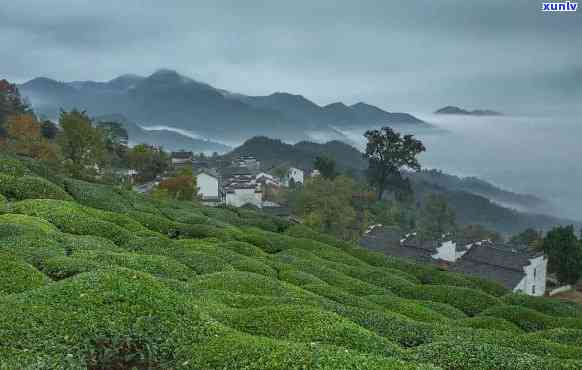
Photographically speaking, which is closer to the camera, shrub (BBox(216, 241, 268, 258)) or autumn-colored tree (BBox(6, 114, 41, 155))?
shrub (BBox(216, 241, 268, 258))

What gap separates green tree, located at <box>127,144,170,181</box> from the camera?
78.6 metres

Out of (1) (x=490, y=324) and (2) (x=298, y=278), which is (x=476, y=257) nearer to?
(1) (x=490, y=324)

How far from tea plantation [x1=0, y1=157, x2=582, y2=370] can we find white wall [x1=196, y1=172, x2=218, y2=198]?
47272mm

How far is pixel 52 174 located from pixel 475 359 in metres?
31.2

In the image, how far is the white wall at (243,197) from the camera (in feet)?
261

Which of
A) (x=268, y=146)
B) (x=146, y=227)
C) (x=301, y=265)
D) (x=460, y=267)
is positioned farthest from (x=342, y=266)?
(x=268, y=146)

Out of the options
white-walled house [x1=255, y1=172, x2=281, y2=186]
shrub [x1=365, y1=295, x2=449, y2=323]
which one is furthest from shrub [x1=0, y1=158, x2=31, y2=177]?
white-walled house [x1=255, y1=172, x2=281, y2=186]

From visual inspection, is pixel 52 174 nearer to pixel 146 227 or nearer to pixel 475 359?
pixel 146 227

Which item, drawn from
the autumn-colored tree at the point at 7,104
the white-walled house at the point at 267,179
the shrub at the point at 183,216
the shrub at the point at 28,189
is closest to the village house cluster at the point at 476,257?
the shrub at the point at 183,216

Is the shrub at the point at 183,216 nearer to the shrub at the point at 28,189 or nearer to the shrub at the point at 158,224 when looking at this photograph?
the shrub at the point at 158,224

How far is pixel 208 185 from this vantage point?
77.2 metres

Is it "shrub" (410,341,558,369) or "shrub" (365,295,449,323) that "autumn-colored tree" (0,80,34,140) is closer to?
"shrub" (365,295,449,323)

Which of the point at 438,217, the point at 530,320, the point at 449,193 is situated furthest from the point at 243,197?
the point at 449,193

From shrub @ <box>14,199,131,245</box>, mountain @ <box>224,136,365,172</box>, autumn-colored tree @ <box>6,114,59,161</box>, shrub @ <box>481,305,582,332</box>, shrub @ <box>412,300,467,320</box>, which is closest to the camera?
shrub @ <box>481,305,582,332</box>
